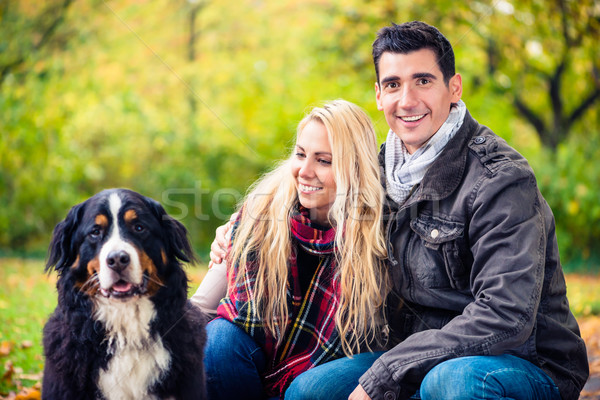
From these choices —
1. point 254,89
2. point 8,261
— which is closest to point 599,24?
point 254,89

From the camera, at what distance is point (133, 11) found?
12227 millimetres

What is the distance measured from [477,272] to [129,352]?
1496mm

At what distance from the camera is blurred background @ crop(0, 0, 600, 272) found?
330 inches

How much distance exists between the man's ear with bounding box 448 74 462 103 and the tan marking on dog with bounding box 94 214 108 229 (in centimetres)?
169

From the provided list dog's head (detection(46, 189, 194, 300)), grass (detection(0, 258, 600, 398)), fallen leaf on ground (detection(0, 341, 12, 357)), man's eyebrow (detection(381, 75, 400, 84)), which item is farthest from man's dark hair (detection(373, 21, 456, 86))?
fallen leaf on ground (detection(0, 341, 12, 357))

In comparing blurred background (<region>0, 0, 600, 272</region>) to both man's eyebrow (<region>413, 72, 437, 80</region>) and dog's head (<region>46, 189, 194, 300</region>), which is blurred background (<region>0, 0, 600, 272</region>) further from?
dog's head (<region>46, 189, 194, 300</region>)

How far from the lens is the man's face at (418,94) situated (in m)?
2.72

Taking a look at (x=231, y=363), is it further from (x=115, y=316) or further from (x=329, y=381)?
(x=115, y=316)

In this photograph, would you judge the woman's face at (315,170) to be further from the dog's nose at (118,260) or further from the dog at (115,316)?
the dog's nose at (118,260)

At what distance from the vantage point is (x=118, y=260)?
236 cm

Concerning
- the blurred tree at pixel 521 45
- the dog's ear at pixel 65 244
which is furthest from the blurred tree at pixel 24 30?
the dog's ear at pixel 65 244

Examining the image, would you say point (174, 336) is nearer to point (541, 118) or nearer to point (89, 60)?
point (89, 60)

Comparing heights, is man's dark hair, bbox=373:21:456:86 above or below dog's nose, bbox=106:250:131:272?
above

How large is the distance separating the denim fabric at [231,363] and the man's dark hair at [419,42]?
158 centimetres
